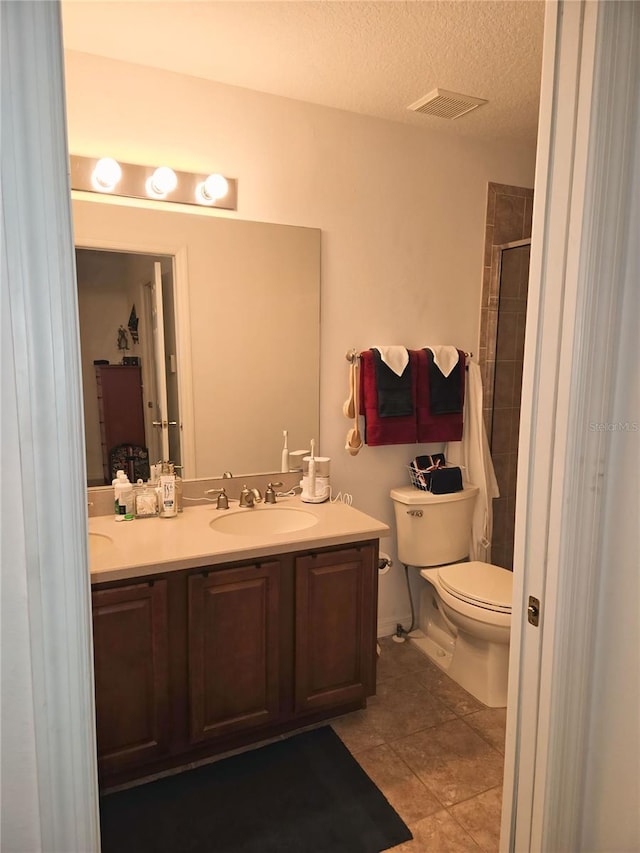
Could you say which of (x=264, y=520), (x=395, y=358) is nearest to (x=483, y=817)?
(x=264, y=520)

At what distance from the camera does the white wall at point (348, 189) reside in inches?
82.8

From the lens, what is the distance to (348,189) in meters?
2.53

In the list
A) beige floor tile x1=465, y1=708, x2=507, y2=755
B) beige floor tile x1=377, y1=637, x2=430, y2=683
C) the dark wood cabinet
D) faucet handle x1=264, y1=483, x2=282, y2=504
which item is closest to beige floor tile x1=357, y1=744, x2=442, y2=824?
the dark wood cabinet

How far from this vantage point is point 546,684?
3.69 ft

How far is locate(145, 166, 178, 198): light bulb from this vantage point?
6.91 feet

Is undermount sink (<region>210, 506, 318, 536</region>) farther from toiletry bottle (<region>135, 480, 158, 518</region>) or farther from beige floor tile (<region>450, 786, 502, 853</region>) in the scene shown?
beige floor tile (<region>450, 786, 502, 853</region>)

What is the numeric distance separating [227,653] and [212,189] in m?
1.77

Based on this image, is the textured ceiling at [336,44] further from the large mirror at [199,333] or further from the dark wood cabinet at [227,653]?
the dark wood cabinet at [227,653]

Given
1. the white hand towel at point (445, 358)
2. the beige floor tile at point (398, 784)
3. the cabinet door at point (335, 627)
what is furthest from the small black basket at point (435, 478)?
the beige floor tile at point (398, 784)

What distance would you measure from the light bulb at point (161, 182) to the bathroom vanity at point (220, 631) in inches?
49.7

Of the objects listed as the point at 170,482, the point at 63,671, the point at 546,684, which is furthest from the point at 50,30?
the point at 170,482

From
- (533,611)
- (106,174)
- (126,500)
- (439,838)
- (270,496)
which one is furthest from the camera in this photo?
(270,496)

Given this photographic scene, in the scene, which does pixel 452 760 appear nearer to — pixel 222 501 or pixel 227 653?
pixel 227 653

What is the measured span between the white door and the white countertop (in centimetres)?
33
